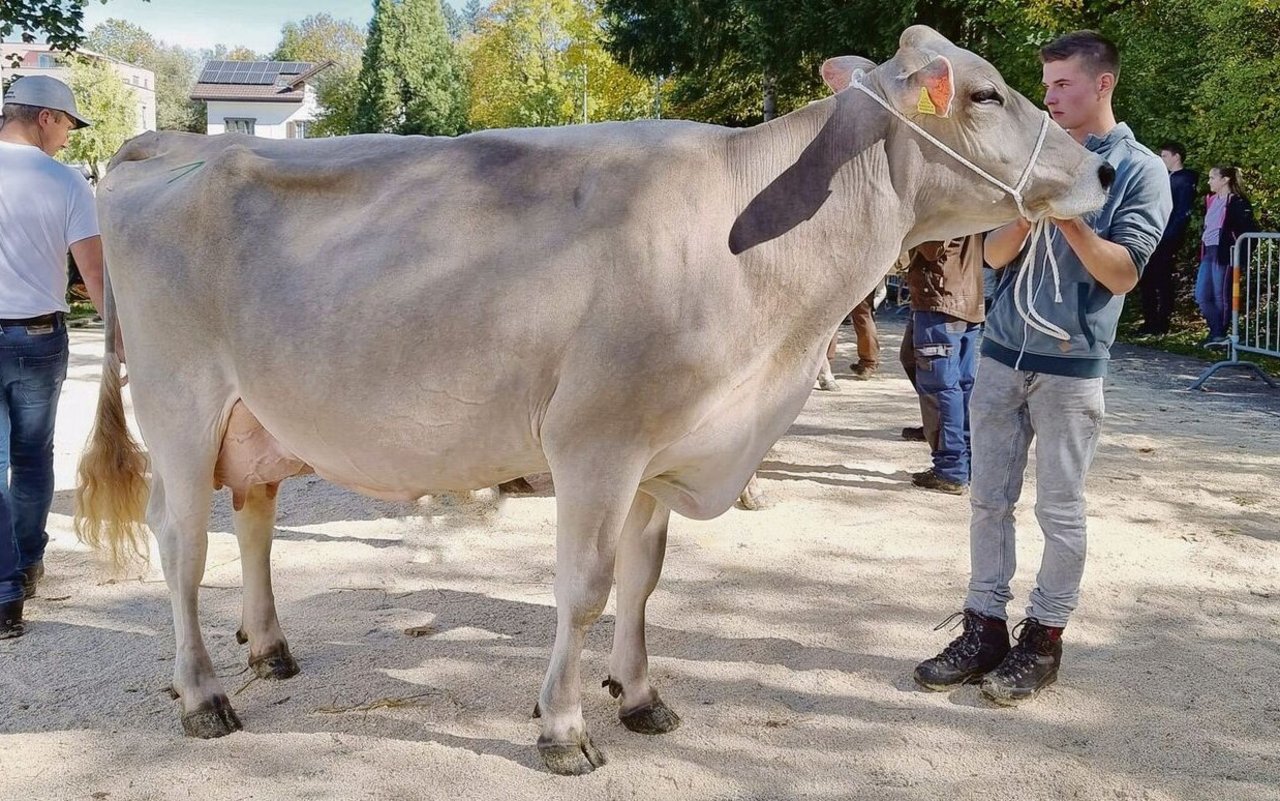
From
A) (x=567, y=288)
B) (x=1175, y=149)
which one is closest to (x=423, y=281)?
(x=567, y=288)

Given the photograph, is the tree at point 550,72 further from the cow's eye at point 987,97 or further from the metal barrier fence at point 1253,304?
the cow's eye at point 987,97

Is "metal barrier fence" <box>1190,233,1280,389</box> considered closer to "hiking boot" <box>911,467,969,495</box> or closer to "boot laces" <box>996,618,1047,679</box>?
"hiking boot" <box>911,467,969,495</box>

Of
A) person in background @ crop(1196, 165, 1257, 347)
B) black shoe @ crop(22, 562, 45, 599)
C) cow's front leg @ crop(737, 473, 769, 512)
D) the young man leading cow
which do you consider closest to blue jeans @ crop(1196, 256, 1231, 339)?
person in background @ crop(1196, 165, 1257, 347)

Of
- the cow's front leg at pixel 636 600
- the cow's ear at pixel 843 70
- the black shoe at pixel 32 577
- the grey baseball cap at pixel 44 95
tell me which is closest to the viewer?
the cow's ear at pixel 843 70

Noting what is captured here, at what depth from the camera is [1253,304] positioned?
13.1 m

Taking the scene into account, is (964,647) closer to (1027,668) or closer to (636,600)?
(1027,668)

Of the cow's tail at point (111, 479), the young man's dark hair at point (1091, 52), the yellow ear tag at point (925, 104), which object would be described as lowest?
the cow's tail at point (111, 479)

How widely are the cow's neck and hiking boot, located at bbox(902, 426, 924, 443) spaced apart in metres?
5.39

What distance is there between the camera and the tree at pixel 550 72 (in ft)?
123

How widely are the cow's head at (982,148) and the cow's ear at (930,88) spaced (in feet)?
0.06

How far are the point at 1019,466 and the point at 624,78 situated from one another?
3532cm

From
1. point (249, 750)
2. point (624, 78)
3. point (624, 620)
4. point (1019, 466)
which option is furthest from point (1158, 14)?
point (624, 78)

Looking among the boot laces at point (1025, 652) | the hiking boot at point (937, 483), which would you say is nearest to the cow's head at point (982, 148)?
the boot laces at point (1025, 652)

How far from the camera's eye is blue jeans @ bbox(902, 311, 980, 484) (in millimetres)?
7186
